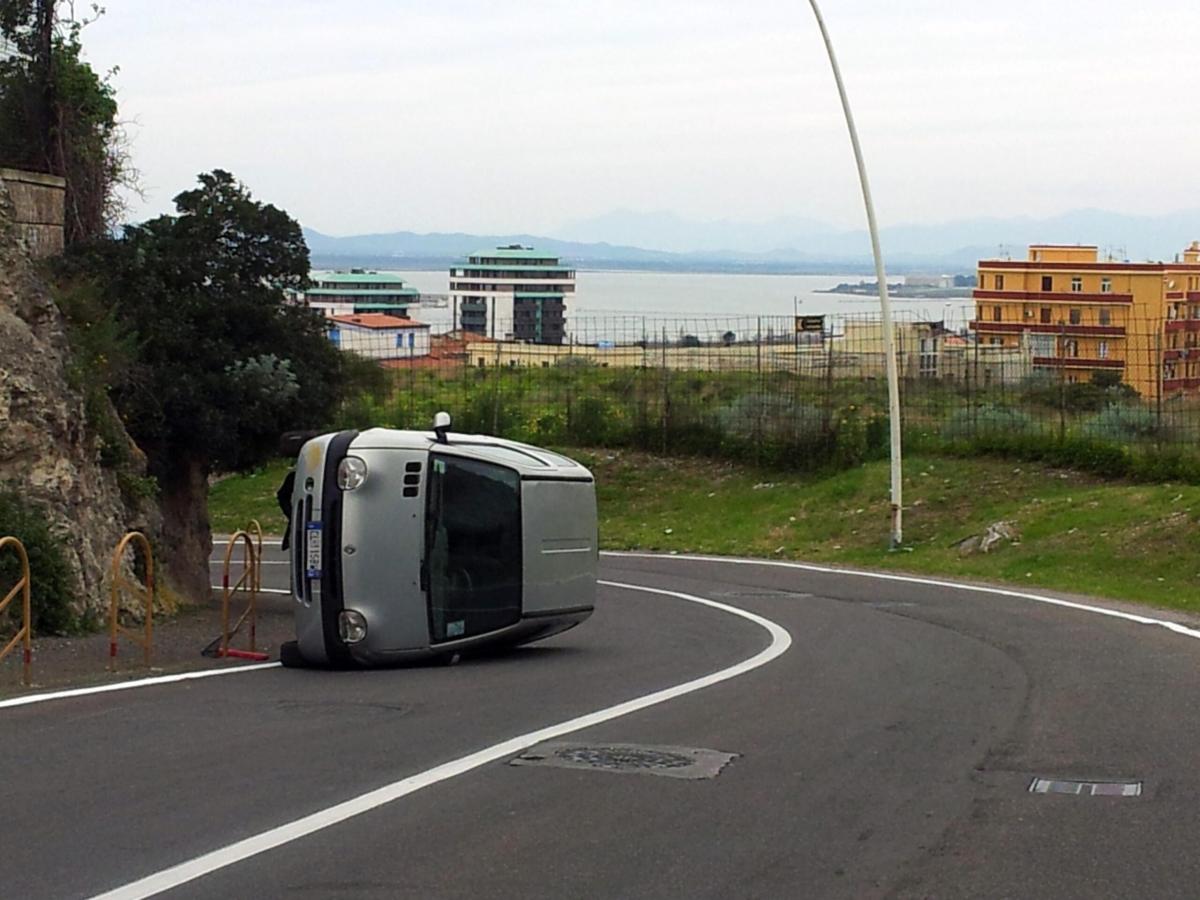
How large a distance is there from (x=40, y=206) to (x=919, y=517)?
17995 mm

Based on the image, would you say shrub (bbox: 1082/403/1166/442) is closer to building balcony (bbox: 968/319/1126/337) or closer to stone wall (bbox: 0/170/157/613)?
building balcony (bbox: 968/319/1126/337)

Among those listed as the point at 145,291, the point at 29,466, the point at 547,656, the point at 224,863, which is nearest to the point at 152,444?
the point at 145,291

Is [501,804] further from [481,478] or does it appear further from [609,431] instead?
[609,431]

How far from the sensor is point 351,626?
1570 cm

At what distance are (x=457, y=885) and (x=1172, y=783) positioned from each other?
4.37 meters

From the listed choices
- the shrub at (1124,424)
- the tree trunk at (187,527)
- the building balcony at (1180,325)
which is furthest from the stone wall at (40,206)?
the building balcony at (1180,325)

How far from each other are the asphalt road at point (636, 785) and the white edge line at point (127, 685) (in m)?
0.26

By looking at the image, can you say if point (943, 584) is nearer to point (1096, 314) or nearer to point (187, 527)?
point (187, 527)

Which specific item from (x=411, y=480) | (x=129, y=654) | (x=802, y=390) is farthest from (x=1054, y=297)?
(x=129, y=654)

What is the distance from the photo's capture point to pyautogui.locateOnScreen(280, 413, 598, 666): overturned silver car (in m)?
15.8

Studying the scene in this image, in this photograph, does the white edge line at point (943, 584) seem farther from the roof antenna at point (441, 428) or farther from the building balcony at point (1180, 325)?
the building balcony at point (1180, 325)

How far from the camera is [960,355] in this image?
4275cm

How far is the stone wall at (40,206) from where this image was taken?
2423cm

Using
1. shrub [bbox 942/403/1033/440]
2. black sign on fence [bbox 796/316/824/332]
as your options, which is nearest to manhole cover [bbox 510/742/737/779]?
shrub [bbox 942/403/1033/440]
